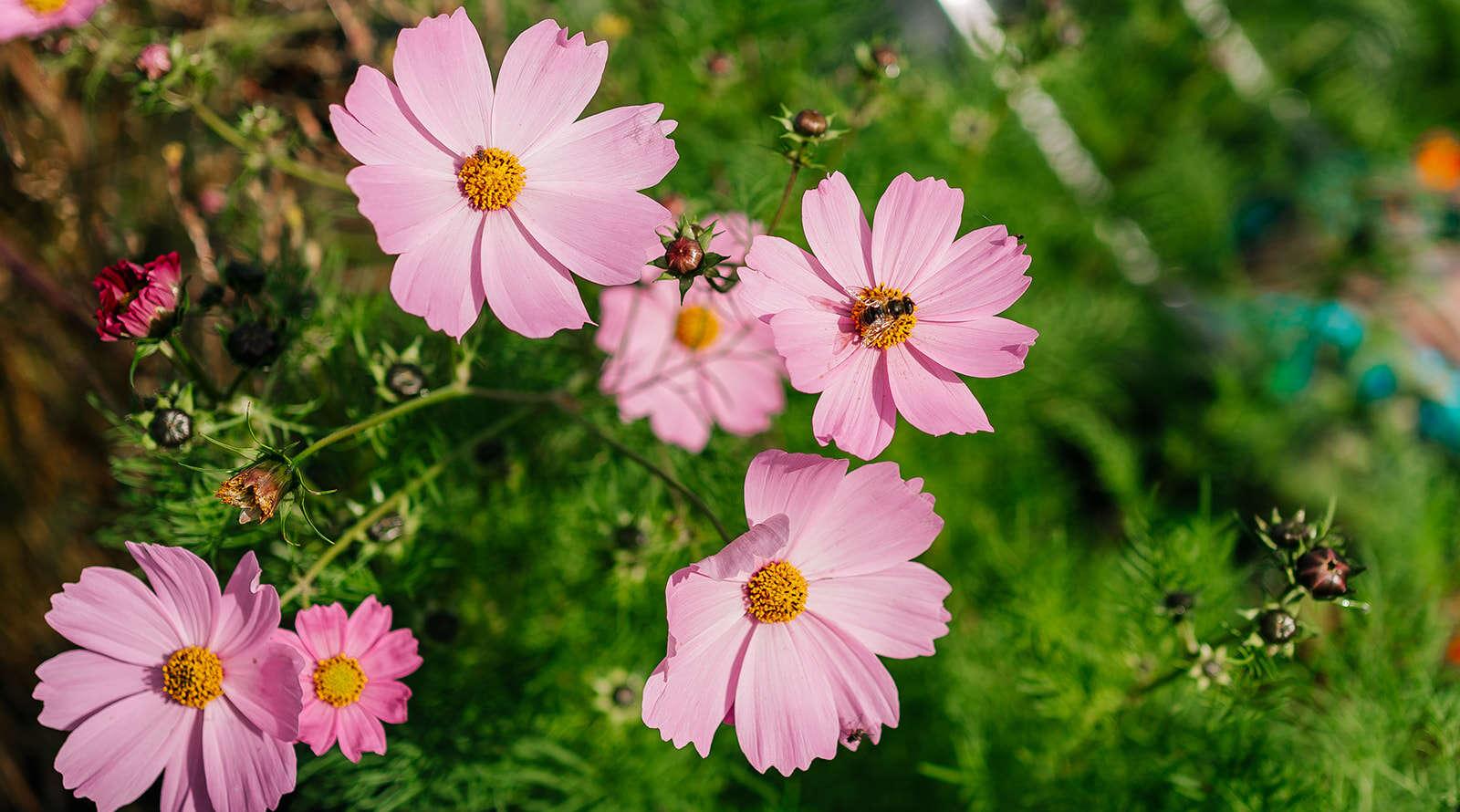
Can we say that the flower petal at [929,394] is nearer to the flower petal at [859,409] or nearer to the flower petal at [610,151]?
the flower petal at [859,409]

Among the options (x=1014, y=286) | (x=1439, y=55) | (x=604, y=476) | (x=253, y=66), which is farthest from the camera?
(x=1439, y=55)

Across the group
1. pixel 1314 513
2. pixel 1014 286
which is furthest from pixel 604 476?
pixel 1314 513

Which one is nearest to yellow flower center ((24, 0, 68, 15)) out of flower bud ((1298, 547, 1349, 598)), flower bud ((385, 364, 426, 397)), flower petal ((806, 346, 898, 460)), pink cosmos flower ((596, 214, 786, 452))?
flower bud ((385, 364, 426, 397))

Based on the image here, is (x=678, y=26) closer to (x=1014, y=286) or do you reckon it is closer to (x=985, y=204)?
(x=985, y=204)

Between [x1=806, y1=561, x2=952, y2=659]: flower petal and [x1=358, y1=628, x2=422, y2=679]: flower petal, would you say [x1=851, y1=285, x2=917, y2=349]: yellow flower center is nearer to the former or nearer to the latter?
[x1=806, y1=561, x2=952, y2=659]: flower petal

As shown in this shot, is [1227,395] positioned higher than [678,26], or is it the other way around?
[678,26]

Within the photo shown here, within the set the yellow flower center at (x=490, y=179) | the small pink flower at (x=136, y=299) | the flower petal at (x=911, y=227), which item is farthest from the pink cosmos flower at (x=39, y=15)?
the flower petal at (x=911, y=227)
